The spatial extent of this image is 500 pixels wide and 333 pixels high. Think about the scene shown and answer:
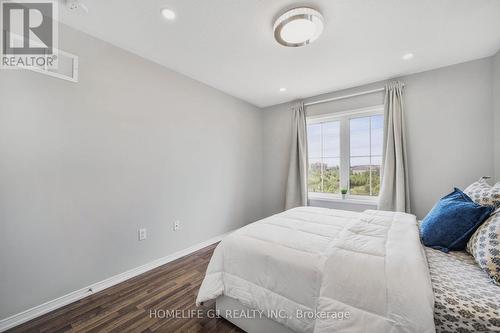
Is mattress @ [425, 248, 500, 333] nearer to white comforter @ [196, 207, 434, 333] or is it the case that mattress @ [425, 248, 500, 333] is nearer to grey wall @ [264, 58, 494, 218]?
white comforter @ [196, 207, 434, 333]

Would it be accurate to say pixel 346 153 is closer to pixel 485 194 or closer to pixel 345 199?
pixel 345 199

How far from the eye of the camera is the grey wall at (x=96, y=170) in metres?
1.47

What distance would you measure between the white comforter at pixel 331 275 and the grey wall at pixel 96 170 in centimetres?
125

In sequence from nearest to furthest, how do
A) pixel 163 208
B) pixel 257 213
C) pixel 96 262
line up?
pixel 96 262, pixel 163 208, pixel 257 213

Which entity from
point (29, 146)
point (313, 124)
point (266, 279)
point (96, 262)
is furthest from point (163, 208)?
point (313, 124)

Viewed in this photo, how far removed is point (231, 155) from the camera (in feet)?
11.1

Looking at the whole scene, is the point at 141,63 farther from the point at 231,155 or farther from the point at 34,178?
the point at 231,155

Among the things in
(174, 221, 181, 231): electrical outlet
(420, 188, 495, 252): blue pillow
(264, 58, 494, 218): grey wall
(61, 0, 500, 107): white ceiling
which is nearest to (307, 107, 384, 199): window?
(264, 58, 494, 218): grey wall

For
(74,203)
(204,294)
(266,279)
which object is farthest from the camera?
(74,203)

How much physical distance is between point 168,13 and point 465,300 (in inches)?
105

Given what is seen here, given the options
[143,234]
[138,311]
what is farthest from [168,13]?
[138,311]

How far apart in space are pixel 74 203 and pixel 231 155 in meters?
2.19

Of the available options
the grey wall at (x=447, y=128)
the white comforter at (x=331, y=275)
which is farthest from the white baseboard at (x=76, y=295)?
the grey wall at (x=447, y=128)

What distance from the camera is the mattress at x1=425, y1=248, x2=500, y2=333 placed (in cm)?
79
